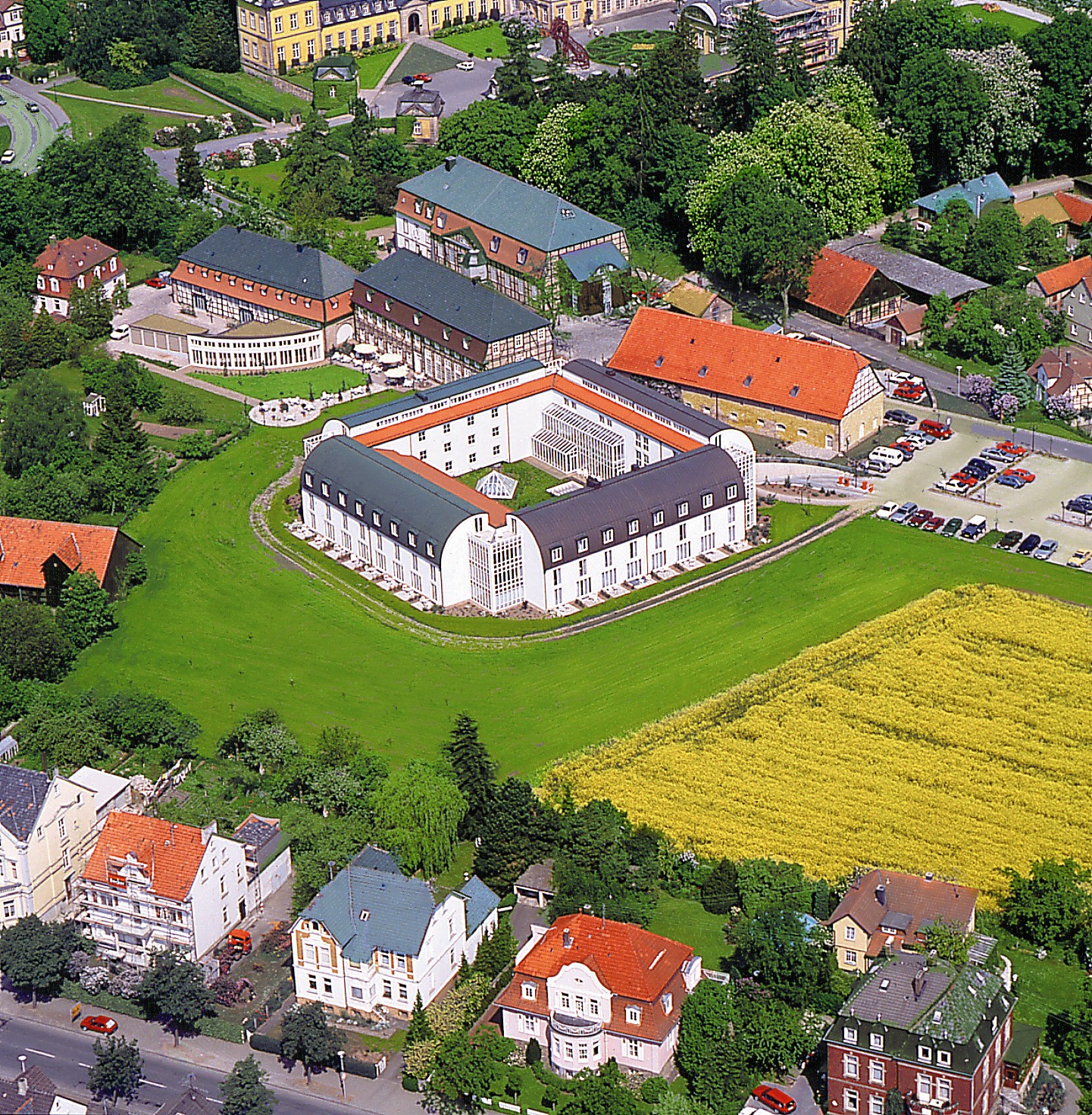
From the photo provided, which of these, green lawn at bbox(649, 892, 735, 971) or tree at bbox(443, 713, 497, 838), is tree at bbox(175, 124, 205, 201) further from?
green lawn at bbox(649, 892, 735, 971)

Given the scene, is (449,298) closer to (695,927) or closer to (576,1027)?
(695,927)

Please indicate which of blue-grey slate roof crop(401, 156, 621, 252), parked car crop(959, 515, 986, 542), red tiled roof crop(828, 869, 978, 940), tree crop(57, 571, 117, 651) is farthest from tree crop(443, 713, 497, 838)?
blue-grey slate roof crop(401, 156, 621, 252)

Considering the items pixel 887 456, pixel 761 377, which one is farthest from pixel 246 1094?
pixel 761 377

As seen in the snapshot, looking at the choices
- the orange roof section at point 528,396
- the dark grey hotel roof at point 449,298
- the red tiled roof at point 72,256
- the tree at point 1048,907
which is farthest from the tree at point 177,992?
the red tiled roof at point 72,256

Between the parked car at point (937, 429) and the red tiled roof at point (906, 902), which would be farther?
the parked car at point (937, 429)

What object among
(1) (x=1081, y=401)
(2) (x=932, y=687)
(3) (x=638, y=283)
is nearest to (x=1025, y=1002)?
(2) (x=932, y=687)

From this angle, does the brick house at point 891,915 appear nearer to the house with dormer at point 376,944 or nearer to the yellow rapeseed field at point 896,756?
the yellow rapeseed field at point 896,756
